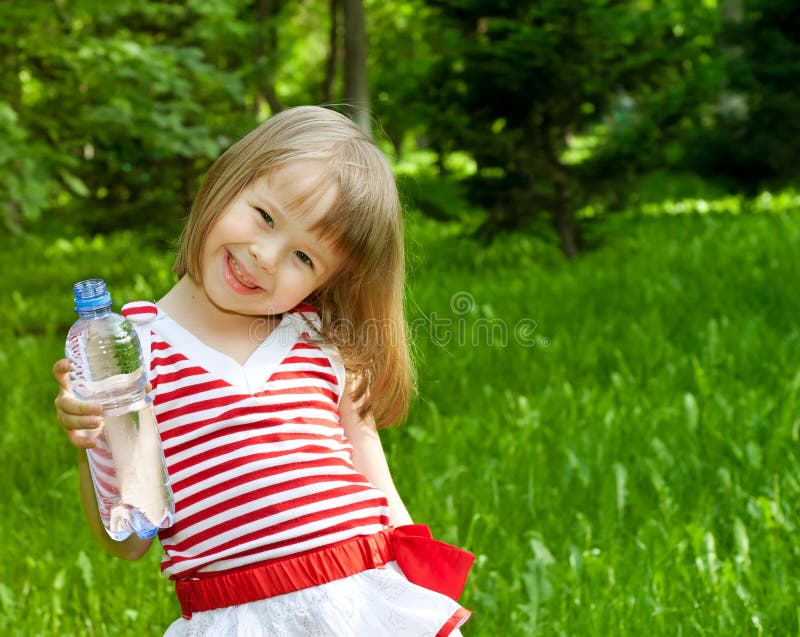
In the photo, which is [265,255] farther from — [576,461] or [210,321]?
[576,461]

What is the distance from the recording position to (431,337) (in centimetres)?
499

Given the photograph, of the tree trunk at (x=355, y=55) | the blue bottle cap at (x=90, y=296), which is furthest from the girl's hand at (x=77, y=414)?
the tree trunk at (x=355, y=55)

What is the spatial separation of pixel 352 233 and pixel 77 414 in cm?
59

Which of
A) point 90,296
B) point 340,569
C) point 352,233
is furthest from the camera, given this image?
point 352,233

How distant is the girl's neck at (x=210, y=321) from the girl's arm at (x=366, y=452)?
0.24 m

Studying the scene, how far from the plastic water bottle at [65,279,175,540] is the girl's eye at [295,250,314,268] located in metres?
0.33

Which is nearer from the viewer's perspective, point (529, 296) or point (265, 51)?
point (529, 296)

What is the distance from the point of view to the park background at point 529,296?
264 cm

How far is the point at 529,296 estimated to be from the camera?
557 centimetres

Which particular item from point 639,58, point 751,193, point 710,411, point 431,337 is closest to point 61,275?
point 431,337

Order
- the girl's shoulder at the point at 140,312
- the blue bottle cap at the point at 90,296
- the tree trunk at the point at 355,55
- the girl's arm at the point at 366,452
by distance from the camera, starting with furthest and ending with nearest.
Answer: the tree trunk at the point at 355,55 < the girl's arm at the point at 366,452 < the girl's shoulder at the point at 140,312 < the blue bottle cap at the point at 90,296

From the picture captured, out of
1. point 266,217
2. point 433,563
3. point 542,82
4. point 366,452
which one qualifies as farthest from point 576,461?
point 542,82

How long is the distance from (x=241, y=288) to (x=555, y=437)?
83.4 inches

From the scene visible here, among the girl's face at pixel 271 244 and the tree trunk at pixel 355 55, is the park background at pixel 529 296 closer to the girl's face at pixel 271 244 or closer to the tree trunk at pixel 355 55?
the tree trunk at pixel 355 55
